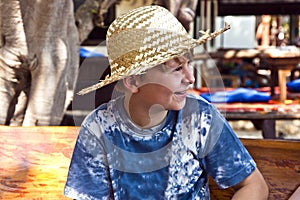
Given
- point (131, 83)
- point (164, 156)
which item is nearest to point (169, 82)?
point (131, 83)

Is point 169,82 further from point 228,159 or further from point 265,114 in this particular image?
point 265,114

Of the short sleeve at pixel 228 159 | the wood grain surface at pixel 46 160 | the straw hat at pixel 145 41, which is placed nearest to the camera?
the straw hat at pixel 145 41

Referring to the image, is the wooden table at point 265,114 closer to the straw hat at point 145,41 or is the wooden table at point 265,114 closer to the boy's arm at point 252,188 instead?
the boy's arm at point 252,188

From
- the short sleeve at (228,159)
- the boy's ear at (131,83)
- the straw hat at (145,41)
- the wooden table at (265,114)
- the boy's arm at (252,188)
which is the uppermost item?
the straw hat at (145,41)

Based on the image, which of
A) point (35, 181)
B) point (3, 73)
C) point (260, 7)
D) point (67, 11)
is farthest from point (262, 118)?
point (260, 7)

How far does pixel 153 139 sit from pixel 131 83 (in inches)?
8.4

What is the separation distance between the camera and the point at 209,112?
2021mm

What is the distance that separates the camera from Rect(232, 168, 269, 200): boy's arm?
1.95 metres

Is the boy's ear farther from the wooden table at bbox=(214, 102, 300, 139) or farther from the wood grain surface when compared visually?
the wooden table at bbox=(214, 102, 300, 139)

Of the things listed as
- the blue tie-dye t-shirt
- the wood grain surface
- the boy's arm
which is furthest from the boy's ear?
the wood grain surface

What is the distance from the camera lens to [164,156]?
2.03 metres

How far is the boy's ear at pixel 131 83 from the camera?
193cm

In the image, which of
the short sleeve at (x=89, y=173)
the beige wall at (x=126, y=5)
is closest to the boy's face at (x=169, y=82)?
the short sleeve at (x=89, y=173)

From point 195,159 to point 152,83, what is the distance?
319mm
